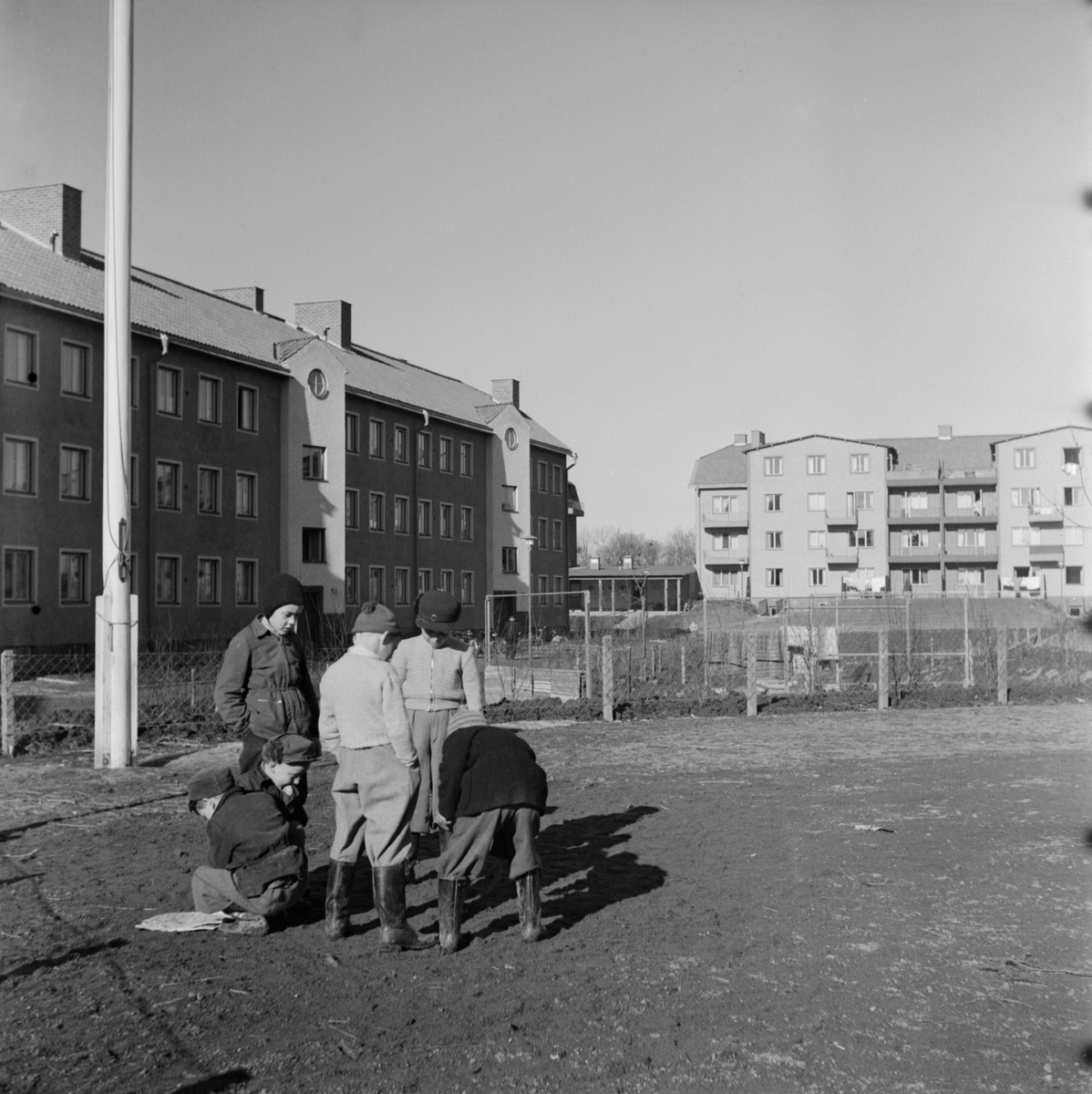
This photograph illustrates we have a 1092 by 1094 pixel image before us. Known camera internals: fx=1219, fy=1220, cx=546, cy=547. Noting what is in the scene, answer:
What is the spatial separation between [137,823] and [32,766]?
372cm

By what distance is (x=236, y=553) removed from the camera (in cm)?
3781

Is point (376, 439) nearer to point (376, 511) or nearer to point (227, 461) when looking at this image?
point (376, 511)

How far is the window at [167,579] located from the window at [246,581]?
2.56m

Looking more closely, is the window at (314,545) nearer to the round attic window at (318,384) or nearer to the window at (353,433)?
the window at (353,433)

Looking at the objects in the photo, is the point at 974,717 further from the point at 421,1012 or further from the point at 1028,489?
the point at 1028,489

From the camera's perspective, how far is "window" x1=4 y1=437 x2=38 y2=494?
30328 mm

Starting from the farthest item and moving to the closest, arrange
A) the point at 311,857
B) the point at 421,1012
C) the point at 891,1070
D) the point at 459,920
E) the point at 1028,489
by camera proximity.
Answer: the point at 1028,489
the point at 311,857
the point at 459,920
the point at 421,1012
the point at 891,1070

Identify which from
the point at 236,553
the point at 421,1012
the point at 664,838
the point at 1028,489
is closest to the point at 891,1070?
the point at 421,1012

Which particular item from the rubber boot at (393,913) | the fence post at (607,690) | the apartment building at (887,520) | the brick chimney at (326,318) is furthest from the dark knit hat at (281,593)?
the apartment building at (887,520)

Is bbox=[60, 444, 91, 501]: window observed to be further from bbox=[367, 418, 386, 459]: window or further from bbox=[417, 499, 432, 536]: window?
bbox=[417, 499, 432, 536]: window

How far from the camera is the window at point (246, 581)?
37844mm

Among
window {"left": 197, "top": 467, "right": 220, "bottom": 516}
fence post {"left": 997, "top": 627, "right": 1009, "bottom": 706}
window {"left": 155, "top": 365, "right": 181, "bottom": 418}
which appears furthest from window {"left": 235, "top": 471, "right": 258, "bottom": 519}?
fence post {"left": 997, "top": 627, "right": 1009, "bottom": 706}

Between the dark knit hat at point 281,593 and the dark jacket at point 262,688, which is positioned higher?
the dark knit hat at point 281,593

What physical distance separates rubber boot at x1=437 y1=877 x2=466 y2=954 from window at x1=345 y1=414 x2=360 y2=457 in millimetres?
38526
